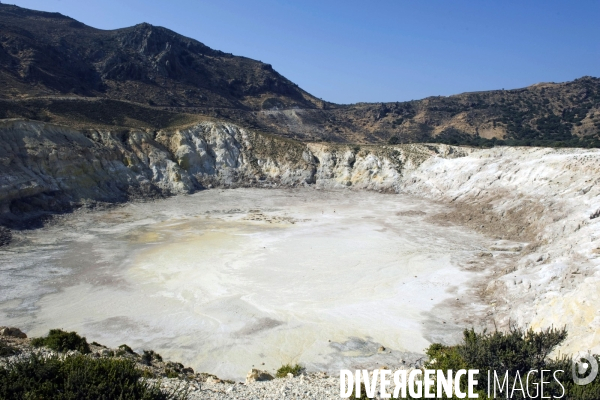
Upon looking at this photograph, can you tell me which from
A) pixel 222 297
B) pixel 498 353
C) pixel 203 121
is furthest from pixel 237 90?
pixel 498 353

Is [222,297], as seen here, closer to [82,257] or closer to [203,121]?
[82,257]

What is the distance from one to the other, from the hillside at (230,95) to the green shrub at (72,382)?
5182 centimetres

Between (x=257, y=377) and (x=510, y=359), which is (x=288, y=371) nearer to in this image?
(x=257, y=377)

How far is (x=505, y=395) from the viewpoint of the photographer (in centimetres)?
751

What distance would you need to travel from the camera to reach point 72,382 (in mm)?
6824

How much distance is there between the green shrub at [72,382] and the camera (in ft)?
21.7

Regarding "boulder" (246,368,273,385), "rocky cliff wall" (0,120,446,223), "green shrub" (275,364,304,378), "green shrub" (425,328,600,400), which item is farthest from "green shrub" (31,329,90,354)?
"rocky cliff wall" (0,120,446,223)

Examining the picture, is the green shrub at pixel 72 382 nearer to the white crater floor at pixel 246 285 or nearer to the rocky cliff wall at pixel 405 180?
the white crater floor at pixel 246 285

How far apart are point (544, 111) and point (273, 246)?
8624cm

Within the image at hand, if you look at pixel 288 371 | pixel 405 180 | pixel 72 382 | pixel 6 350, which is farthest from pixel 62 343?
pixel 405 180

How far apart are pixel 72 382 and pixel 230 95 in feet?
326

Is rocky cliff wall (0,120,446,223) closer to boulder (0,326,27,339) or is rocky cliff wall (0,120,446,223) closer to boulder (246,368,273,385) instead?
boulder (0,326,27,339)

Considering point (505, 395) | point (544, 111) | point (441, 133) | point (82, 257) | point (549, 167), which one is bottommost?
point (82, 257)

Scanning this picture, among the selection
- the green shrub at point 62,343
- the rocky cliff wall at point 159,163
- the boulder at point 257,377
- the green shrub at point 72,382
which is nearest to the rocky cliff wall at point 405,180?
the rocky cliff wall at point 159,163
